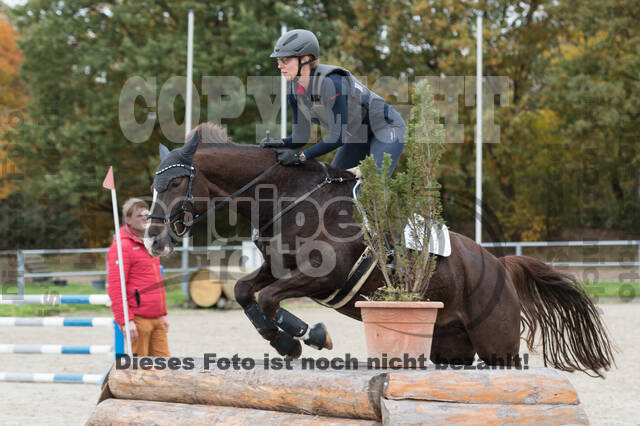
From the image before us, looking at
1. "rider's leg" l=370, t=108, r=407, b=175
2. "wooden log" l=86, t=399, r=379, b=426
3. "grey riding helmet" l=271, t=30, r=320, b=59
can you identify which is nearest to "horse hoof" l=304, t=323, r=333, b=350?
"wooden log" l=86, t=399, r=379, b=426

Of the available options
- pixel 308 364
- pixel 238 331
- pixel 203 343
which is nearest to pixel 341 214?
pixel 308 364

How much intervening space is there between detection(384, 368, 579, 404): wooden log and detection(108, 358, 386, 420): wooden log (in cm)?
13

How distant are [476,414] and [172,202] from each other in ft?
6.08

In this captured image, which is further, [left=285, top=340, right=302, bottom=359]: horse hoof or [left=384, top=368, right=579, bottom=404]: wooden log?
[left=285, top=340, right=302, bottom=359]: horse hoof

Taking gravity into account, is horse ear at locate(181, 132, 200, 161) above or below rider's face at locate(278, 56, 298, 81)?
below

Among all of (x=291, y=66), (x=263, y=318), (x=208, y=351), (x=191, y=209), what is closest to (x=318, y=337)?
(x=263, y=318)

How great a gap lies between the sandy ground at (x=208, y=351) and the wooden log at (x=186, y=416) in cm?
163

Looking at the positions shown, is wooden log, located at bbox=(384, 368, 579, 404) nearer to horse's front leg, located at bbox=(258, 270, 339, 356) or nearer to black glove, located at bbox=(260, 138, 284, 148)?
horse's front leg, located at bbox=(258, 270, 339, 356)

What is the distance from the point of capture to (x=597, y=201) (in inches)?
885

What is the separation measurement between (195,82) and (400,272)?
19.7 m

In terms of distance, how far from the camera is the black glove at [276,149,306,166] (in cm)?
387

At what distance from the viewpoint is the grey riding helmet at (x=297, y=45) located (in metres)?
3.78

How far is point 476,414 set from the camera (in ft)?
9.48

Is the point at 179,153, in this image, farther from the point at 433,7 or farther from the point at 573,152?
the point at 573,152
